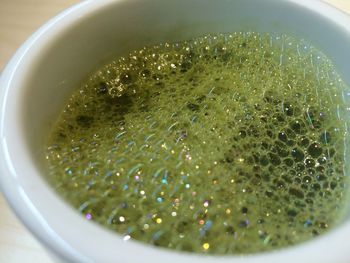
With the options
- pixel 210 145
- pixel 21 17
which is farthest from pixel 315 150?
pixel 21 17

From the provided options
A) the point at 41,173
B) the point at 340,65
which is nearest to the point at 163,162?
the point at 41,173

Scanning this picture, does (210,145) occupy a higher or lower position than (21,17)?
higher

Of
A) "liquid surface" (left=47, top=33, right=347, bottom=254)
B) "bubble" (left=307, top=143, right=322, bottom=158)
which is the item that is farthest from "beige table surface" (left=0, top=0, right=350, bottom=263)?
"bubble" (left=307, top=143, right=322, bottom=158)

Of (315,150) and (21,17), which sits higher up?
(315,150)

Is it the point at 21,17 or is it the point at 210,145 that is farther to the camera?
the point at 21,17

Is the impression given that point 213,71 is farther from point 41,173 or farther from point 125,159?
point 41,173

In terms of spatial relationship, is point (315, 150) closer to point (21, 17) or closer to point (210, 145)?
point (210, 145)

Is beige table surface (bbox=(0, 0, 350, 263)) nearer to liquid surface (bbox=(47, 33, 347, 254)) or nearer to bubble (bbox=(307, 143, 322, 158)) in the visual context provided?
liquid surface (bbox=(47, 33, 347, 254))

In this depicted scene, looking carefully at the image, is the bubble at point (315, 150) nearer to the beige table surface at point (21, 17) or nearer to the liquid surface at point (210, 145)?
the liquid surface at point (210, 145)
